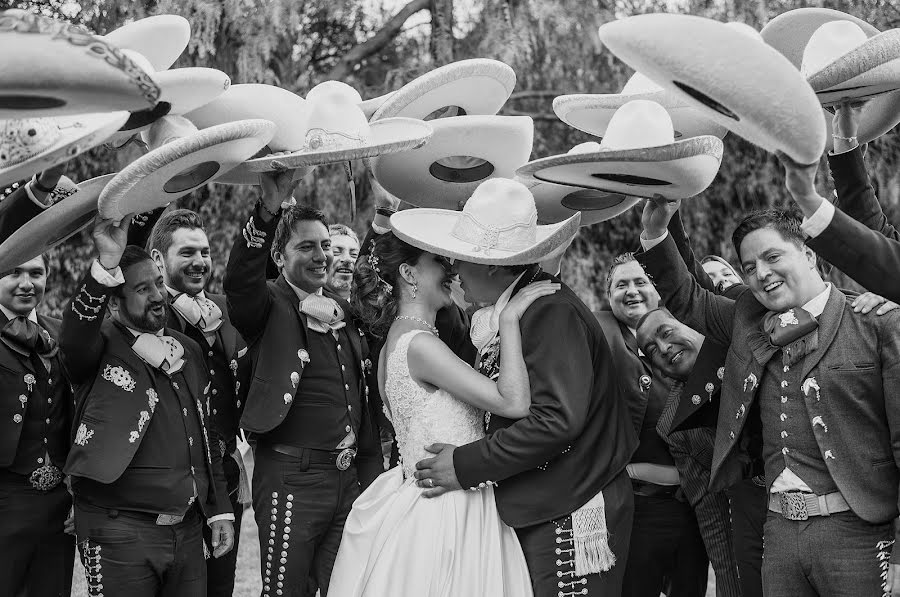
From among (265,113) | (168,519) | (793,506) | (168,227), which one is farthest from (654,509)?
(168,227)

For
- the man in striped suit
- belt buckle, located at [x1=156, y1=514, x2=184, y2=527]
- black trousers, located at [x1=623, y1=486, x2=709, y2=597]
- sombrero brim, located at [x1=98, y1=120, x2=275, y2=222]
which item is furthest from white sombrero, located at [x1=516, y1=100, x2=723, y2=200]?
belt buckle, located at [x1=156, y1=514, x2=184, y2=527]

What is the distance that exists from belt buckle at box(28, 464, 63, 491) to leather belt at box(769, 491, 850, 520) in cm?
287

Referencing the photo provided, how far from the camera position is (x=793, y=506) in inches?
136

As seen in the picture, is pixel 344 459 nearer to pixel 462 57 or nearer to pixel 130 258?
pixel 130 258

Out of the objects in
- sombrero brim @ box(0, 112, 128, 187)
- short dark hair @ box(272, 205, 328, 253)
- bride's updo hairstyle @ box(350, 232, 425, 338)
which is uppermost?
sombrero brim @ box(0, 112, 128, 187)

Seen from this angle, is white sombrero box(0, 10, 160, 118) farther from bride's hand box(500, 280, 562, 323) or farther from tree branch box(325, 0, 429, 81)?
tree branch box(325, 0, 429, 81)

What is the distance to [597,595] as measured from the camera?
3393 mm

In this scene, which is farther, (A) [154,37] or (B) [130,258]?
(B) [130,258]

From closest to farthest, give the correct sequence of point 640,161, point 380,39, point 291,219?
point 640,161 → point 291,219 → point 380,39

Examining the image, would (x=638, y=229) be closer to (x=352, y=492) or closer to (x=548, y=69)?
(x=548, y=69)

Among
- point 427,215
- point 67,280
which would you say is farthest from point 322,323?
point 67,280

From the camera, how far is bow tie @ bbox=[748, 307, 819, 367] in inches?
137

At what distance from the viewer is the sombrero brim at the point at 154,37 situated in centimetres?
360

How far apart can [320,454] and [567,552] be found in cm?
144
